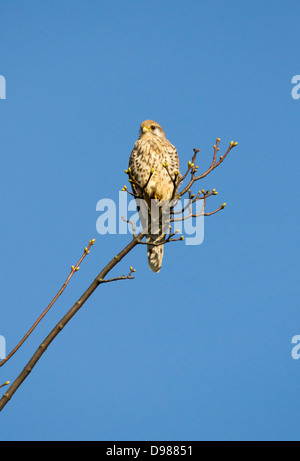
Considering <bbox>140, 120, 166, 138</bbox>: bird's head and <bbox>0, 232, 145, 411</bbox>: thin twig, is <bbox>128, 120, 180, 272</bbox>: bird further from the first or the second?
<bbox>0, 232, 145, 411</bbox>: thin twig

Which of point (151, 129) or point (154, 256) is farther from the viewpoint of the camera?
point (151, 129)

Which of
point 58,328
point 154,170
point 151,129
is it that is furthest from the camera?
point 151,129

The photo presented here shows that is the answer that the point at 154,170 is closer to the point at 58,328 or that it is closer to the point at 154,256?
the point at 154,256

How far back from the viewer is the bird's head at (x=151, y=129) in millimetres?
6363

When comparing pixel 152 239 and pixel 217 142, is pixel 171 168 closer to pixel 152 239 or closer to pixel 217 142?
pixel 152 239

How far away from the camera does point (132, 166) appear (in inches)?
239

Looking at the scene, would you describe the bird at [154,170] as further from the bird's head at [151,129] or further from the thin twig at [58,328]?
the thin twig at [58,328]

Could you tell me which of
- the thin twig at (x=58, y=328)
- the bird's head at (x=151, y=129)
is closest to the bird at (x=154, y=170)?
the bird's head at (x=151, y=129)

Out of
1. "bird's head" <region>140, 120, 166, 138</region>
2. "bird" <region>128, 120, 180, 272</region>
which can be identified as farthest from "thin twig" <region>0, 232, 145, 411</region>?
"bird's head" <region>140, 120, 166, 138</region>

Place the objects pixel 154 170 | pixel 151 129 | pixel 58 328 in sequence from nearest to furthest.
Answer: pixel 58 328
pixel 154 170
pixel 151 129

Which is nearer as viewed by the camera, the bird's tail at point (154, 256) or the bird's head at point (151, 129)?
the bird's tail at point (154, 256)

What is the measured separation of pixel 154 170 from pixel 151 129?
0.73 meters

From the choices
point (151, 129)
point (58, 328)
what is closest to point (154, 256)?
point (151, 129)

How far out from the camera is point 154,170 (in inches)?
233
